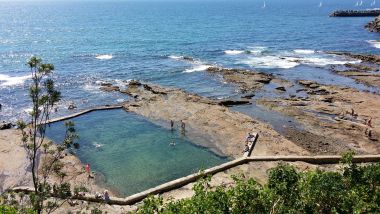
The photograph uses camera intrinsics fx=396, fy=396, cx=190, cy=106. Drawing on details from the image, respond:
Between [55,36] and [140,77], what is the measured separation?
178ft

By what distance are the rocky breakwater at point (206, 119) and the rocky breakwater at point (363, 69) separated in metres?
24.3

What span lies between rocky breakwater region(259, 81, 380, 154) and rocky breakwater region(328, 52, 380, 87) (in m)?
7.06

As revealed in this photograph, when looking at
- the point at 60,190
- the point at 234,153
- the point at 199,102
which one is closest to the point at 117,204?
the point at 60,190

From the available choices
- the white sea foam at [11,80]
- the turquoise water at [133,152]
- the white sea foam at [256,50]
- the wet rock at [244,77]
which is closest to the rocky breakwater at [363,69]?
the wet rock at [244,77]

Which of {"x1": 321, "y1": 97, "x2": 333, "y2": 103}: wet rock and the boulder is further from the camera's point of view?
{"x1": 321, "y1": 97, "x2": 333, "y2": 103}: wet rock

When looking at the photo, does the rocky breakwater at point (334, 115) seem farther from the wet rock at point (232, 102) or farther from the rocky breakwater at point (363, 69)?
the rocky breakwater at point (363, 69)

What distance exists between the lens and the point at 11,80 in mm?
58750

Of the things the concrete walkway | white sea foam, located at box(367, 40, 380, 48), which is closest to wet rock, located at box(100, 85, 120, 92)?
the concrete walkway

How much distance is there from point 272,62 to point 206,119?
108 ft

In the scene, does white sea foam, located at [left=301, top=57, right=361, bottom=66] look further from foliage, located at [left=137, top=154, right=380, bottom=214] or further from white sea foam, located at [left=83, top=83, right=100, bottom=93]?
foliage, located at [left=137, top=154, right=380, bottom=214]

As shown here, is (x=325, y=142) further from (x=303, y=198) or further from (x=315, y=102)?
(x=303, y=198)

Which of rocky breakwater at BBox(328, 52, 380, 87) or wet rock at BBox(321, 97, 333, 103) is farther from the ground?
rocky breakwater at BBox(328, 52, 380, 87)

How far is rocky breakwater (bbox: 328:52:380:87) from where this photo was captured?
2233 inches

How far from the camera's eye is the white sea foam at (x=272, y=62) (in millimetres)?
67825
